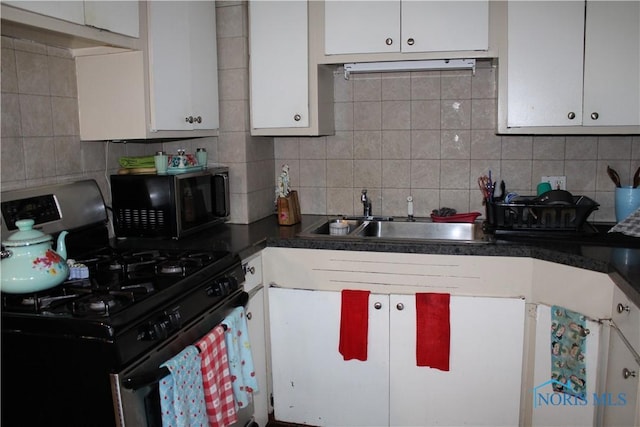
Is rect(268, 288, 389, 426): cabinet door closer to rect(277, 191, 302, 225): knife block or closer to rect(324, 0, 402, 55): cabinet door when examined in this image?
rect(277, 191, 302, 225): knife block

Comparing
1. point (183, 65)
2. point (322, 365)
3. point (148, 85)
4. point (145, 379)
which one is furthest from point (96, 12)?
point (322, 365)

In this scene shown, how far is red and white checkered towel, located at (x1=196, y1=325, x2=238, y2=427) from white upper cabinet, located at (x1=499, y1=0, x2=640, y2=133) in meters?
1.55

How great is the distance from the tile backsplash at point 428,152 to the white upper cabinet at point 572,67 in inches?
11.5

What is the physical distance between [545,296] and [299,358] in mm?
1052

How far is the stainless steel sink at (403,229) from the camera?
269 cm

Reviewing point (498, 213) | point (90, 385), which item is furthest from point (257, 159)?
point (90, 385)

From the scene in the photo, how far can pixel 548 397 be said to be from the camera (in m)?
2.17

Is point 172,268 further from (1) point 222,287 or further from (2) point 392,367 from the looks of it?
(2) point 392,367

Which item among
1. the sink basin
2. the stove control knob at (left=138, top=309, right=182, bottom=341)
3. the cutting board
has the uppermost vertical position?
the cutting board

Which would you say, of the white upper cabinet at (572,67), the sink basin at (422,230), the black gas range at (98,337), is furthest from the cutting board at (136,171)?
the white upper cabinet at (572,67)

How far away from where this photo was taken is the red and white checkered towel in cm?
167

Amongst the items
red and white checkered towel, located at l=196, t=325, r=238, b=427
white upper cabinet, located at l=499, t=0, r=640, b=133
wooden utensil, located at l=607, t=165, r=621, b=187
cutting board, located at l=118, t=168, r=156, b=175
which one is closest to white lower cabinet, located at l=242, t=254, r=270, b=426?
red and white checkered towel, located at l=196, t=325, r=238, b=427

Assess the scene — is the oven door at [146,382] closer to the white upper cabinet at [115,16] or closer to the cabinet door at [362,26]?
the white upper cabinet at [115,16]

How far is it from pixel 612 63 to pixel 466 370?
140 centimetres
